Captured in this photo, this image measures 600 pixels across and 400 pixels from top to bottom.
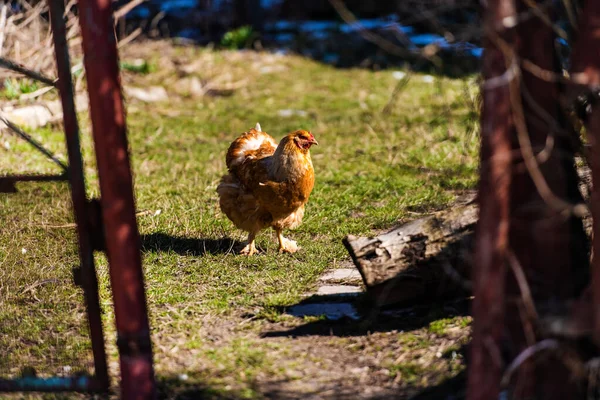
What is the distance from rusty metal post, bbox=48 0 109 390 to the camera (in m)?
2.87

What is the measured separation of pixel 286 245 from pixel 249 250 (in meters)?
0.24

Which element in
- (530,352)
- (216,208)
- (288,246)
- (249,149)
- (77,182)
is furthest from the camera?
(216,208)

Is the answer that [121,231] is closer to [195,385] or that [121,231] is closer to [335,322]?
[195,385]

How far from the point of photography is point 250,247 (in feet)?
16.5

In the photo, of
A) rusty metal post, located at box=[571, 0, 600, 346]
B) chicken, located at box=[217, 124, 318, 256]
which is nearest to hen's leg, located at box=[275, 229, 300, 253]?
chicken, located at box=[217, 124, 318, 256]

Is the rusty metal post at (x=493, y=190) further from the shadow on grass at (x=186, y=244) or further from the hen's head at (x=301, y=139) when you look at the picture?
the shadow on grass at (x=186, y=244)

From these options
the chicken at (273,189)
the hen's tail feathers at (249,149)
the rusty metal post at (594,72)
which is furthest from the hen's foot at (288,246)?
the rusty metal post at (594,72)

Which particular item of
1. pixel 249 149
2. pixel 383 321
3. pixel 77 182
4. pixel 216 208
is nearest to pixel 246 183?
pixel 249 149

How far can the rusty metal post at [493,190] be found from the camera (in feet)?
6.98

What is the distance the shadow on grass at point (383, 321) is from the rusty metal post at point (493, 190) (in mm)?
1425

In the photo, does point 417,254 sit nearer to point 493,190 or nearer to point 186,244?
point 493,190

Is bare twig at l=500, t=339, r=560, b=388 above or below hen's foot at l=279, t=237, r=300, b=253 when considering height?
below

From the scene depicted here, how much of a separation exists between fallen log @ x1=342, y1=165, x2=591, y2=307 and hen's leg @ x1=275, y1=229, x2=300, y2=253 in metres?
1.22

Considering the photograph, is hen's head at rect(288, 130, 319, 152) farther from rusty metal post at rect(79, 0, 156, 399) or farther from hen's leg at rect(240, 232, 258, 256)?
rusty metal post at rect(79, 0, 156, 399)
